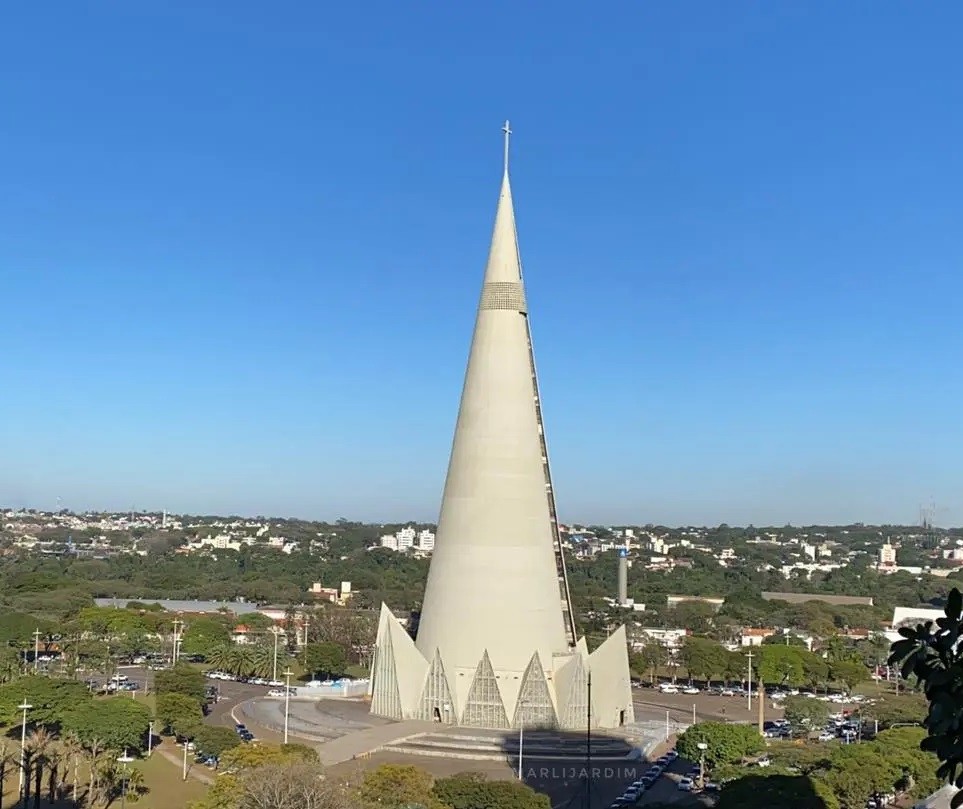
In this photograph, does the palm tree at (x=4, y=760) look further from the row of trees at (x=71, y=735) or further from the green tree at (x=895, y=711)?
the green tree at (x=895, y=711)

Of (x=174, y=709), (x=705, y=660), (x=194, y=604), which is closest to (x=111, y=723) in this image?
(x=174, y=709)

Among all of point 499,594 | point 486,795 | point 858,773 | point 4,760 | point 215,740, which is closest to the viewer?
point 486,795

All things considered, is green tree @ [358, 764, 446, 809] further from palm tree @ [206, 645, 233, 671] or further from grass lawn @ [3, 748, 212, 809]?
palm tree @ [206, 645, 233, 671]

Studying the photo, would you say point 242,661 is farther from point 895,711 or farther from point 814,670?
point 895,711

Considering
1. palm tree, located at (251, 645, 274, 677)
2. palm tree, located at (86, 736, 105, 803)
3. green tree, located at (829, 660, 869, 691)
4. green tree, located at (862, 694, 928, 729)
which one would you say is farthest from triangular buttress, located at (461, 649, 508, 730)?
green tree, located at (829, 660, 869, 691)

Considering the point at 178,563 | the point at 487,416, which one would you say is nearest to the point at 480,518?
the point at 487,416

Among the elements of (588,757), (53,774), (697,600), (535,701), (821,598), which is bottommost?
(821,598)

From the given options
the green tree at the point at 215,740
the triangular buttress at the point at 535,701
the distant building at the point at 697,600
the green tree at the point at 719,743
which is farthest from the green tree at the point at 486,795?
the distant building at the point at 697,600
